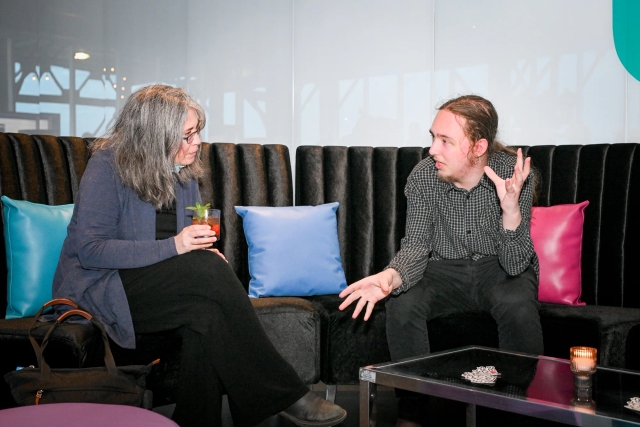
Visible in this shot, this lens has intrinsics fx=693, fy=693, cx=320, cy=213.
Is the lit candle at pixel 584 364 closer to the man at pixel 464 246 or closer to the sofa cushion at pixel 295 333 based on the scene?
the man at pixel 464 246

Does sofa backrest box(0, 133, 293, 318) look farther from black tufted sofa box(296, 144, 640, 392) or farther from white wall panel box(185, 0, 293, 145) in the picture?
white wall panel box(185, 0, 293, 145)

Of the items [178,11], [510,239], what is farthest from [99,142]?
[178,11]

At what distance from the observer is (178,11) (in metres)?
4.62

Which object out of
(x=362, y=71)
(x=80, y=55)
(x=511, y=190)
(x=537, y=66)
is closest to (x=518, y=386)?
(x=511, y=190)

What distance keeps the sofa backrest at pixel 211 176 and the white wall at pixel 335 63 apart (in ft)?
2.90

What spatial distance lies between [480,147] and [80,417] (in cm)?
194

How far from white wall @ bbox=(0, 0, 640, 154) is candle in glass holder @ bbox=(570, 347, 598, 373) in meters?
1.95

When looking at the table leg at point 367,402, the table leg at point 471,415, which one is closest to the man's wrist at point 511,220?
the table leg at point 471,415

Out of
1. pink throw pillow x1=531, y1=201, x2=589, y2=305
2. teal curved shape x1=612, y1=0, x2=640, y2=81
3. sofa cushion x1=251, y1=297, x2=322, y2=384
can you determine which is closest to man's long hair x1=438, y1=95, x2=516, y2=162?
pink throw pillow x1=531, y1=201, x2=589, y2=305

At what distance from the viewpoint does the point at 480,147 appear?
2.82 m

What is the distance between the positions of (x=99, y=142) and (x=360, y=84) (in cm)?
193

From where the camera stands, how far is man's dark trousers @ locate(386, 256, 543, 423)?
2.56 metres

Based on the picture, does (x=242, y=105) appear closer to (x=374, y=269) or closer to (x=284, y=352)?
(x=374, y=269)

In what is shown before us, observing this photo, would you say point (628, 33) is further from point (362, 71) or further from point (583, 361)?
point (583, 361)
